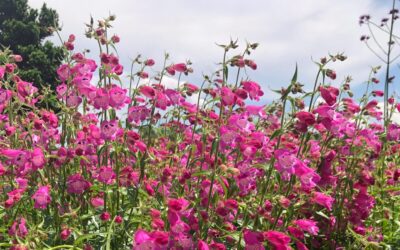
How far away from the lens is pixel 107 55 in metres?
2.74

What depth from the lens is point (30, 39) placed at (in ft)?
89.0

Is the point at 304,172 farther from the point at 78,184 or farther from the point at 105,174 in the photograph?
the point at 78,184

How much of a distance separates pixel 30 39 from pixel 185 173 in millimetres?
26615

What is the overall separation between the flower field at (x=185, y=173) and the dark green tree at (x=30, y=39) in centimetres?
2054

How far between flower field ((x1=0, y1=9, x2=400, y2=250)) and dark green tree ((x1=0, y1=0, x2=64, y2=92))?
20.5m

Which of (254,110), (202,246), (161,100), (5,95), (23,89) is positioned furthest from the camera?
(23,89)

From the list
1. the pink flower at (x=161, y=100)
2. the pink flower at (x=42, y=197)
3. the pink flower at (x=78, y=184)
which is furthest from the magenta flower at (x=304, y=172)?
the pink flower at (x=42, y=197)

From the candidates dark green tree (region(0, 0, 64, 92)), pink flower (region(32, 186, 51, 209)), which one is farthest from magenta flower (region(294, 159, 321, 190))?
dark green tree (region(0, 0, 64, 92))

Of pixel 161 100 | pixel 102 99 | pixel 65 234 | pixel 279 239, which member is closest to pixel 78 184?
pixel 65 234

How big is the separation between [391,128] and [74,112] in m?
2.10

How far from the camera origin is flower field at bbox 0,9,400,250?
2.33m

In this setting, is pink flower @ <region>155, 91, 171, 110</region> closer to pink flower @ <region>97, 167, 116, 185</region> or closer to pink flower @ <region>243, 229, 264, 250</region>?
pink flower @ <region>97, 167, 116, 185</region>

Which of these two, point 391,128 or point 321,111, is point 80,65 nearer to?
point 321,111

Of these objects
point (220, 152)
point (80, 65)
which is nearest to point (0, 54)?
point (80, 65)
